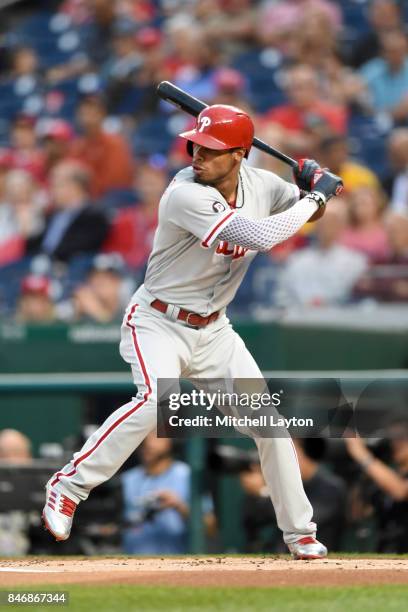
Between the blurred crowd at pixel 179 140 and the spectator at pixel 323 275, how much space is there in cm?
1

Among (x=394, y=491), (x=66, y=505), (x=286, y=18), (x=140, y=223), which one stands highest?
(x=286, y=18)

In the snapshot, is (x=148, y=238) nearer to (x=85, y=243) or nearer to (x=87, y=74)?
(x=85, y=243)

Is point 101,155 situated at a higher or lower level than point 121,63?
lower

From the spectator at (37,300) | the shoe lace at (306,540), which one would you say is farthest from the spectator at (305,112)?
the shoe lace at (306,540)

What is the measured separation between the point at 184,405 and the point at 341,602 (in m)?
1.73

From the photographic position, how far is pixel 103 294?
9.03 metres

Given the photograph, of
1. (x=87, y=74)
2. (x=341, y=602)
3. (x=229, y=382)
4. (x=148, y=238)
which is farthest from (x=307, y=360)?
(x=87, y=74)

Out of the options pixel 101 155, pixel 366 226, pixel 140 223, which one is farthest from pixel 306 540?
pixel 101 155

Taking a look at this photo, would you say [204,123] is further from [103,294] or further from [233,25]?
[233,25]

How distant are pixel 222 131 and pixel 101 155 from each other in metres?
6.13

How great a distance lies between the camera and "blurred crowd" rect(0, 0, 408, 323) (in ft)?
28.4

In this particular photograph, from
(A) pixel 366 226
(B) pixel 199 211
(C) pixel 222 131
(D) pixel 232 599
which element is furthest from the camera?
(A) pixel 366 226

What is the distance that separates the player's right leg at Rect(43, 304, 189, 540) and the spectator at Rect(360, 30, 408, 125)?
5699 millimetres

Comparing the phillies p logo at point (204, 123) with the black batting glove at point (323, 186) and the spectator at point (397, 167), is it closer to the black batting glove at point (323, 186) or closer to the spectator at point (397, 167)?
the black batting glove at point (323, 186)
